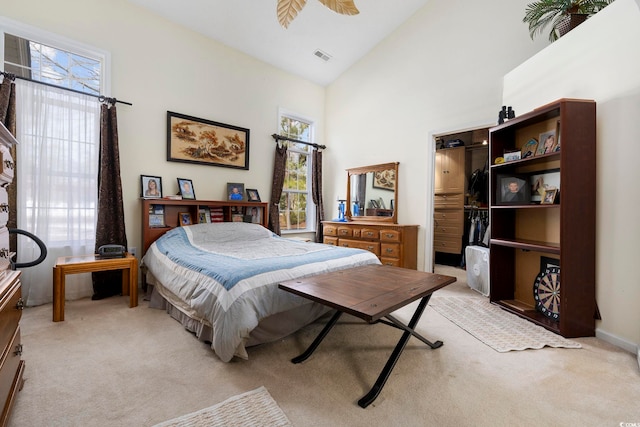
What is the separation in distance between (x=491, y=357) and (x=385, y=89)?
397 cm

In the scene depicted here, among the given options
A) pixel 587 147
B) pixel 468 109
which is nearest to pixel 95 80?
pixel 468 109

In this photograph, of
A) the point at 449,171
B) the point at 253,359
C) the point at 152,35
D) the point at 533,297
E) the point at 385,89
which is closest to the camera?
the point at 253,359

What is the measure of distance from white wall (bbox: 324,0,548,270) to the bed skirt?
7.69ft

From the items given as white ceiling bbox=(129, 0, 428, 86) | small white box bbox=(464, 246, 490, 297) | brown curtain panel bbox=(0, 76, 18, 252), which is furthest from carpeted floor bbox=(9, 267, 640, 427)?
white ceiling bbox=(129, 0, 428, 86)

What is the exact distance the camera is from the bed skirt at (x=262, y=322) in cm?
194

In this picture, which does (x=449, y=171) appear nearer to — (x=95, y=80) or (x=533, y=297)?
(x=533, y=297)

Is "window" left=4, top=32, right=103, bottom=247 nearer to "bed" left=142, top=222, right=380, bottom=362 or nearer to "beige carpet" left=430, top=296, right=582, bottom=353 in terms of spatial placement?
"bed" left=142, top=222, right=380, bottom=362

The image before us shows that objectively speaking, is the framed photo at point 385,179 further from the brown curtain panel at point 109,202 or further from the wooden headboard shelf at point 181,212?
the brown curtain panel at point 109,202

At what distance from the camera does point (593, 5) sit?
237 centimetres

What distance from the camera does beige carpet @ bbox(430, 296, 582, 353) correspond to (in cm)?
208

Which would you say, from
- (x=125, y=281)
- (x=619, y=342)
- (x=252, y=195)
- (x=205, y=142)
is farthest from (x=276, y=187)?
(x=619, y=342)

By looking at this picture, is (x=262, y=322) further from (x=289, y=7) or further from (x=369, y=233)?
(x=369, y=233)

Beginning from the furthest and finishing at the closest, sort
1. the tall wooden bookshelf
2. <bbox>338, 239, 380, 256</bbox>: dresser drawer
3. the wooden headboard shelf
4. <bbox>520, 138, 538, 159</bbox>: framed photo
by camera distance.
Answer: <bbox>338, 239, 380, 256</bbox>: dresser drawer < the wooden headboard shelf < <bbox>520, 138, 538, 159</bbox>: framed photo < the tall wooden bookshelf

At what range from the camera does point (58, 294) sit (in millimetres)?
2414
